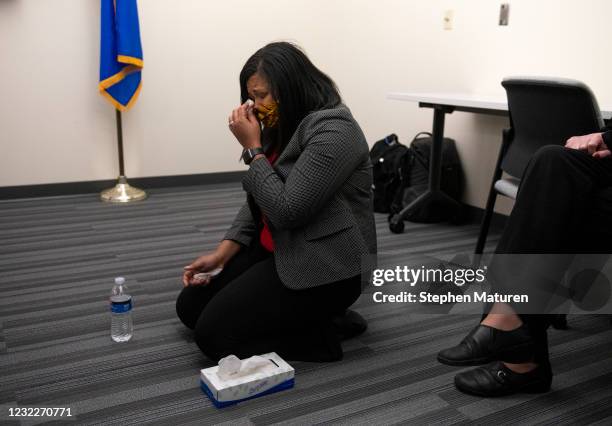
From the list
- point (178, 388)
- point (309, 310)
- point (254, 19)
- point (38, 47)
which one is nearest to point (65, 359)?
point (178, 388)

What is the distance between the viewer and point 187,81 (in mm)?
3896

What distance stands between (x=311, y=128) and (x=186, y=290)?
2.22 feet

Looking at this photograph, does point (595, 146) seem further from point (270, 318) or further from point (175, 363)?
point (175, 363)

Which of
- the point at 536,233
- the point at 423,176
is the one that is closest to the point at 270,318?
the point at 536,233

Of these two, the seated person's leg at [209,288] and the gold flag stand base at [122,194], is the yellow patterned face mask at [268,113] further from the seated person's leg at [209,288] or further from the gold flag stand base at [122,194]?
the gold flag stand base at [122,194]

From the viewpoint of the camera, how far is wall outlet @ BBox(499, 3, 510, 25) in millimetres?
2939

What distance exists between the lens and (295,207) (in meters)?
1.42

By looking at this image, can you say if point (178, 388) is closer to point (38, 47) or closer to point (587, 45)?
point (587, 45)

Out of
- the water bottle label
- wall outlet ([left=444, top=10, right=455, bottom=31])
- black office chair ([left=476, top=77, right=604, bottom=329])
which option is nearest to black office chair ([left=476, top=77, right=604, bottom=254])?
black office chair ([left=476, top=77, right=604, bottom=329])

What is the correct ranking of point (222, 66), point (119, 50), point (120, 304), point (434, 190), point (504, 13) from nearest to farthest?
point (120, 304) → point (504, 13) → point (434, 190) → point (119, 50) → point (222, 66)

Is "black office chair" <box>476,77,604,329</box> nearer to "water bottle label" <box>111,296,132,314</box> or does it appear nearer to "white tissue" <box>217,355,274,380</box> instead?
"white tissue" <box>217,355,274,380</box>

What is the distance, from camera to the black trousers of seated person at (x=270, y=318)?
153cm

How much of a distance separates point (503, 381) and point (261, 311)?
615 mm

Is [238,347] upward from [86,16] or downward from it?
downward
